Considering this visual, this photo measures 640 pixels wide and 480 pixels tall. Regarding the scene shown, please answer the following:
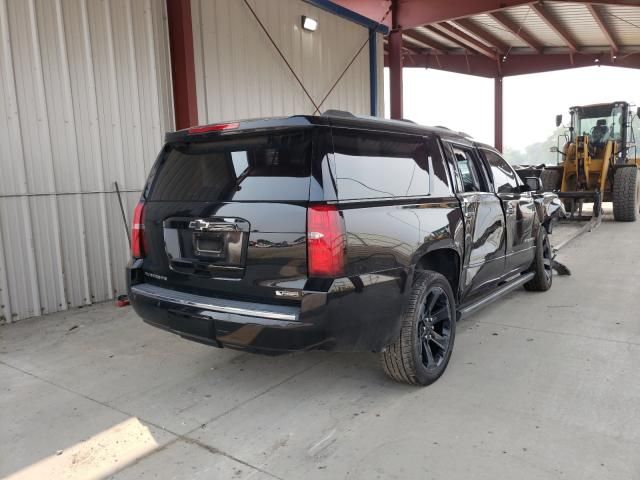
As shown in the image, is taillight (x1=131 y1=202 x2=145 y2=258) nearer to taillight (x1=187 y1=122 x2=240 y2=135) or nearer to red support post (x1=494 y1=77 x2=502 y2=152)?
taillight (x1=187 y1=122 x2=240 y2=135)

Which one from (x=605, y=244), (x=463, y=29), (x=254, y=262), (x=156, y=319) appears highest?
(x=463, y=29)

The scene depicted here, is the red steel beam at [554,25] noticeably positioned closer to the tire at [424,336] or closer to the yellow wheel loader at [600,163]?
the yellow wheel loader at [600,163]

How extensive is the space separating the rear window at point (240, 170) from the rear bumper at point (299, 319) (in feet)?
1.97

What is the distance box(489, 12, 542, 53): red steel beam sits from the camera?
44.0 feet

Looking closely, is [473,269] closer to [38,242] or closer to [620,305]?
[620,305]

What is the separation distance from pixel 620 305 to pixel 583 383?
2.36 m

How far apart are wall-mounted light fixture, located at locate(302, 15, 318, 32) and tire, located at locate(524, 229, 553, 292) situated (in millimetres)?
5418

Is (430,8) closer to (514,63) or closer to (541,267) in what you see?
(541,267)

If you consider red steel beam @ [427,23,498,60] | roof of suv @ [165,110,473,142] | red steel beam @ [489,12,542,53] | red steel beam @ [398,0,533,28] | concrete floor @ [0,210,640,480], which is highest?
red steel beam @ [427,23,498,60]

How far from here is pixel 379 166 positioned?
3119mm

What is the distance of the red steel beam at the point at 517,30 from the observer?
13.4 metres

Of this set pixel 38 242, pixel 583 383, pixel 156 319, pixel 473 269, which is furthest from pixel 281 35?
pixel 583 383

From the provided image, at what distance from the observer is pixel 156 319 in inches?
125

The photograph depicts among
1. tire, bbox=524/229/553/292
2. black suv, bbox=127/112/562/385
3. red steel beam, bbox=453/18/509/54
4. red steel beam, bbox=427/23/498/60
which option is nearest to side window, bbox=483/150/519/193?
tire, bbox=524/229/553/292
